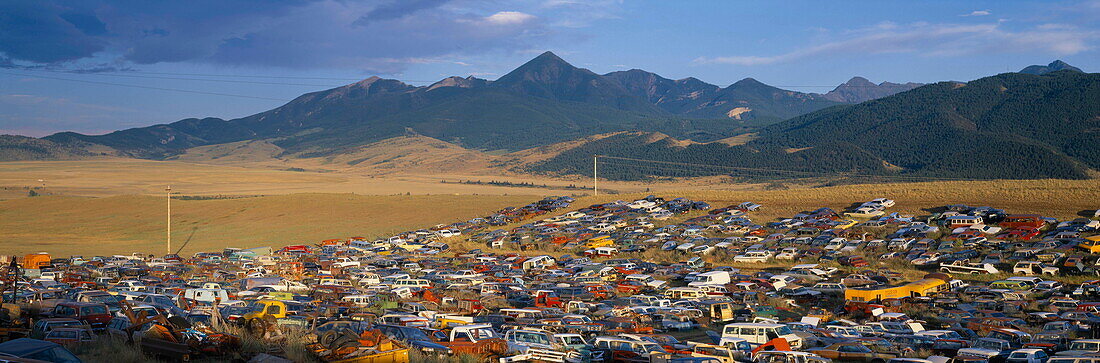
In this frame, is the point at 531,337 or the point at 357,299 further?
the point at 357,299

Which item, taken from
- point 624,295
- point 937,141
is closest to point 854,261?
point 624,295

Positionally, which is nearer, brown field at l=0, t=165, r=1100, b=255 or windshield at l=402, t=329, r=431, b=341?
windshield at l=402, t=329, r=431, b=341

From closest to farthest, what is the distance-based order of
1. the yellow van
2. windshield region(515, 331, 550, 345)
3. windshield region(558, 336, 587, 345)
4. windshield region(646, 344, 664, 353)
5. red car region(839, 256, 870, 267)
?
windshield region(646, 344, 664, 353) → windshield region(515, 331, 550, 345) → windshield region(558, 336, 587, 345) → red car region(839, 256, 870, 267) → the yellow van

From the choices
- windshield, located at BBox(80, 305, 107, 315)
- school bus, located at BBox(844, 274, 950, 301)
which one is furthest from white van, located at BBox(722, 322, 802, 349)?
windshield, located at BBox(80, 305, 107, 315)

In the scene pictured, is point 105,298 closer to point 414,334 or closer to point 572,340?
point 414,334

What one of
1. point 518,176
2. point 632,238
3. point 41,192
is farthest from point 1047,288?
point 518,176

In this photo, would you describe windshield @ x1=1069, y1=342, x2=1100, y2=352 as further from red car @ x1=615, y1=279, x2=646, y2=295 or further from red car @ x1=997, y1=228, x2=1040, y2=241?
red car @ x1=997, y1=228, x2=1040, y2=241

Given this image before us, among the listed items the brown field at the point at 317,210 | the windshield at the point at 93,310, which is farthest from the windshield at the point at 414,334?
the brown field at the point at 317,210
